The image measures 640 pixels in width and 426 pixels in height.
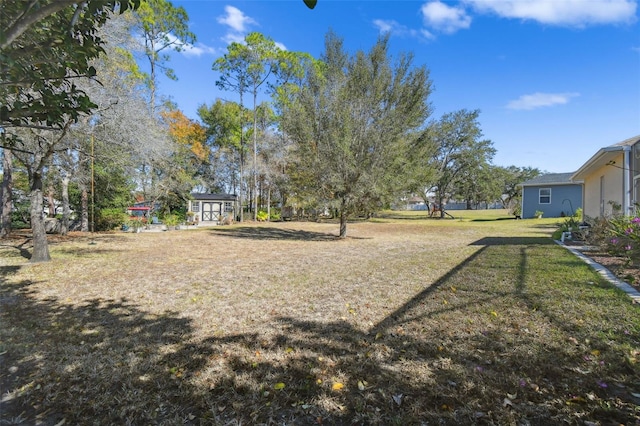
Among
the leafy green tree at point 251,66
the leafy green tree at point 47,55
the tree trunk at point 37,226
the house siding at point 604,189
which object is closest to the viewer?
the leafy green tree at point 47,55

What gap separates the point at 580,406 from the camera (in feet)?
6.41

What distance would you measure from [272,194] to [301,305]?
2785cm

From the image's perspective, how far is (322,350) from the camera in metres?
2.81

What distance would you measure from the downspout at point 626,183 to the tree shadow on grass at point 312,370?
679 cm

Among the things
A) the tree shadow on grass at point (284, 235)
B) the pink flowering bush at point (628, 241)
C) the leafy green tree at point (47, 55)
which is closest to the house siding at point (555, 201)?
the tree shadow on grass at point (284, 235)

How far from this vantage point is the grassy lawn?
2.01m

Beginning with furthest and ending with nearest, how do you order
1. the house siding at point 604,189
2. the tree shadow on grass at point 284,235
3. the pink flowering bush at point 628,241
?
the tree shadow on grass at point 284,235 < the house siding at point 604,189 < the pink flowering bush at point 628,241

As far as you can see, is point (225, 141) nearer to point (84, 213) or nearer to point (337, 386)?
point (84, 213)

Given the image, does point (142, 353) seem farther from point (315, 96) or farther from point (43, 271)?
point (315, 96)

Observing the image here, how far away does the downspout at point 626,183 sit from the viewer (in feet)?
26.2

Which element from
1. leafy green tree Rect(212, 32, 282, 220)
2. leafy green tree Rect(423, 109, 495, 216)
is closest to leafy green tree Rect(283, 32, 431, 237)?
leafy green tree Rect(212, 32, 282, 220)

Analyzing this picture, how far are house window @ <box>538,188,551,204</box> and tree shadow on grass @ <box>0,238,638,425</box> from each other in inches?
969

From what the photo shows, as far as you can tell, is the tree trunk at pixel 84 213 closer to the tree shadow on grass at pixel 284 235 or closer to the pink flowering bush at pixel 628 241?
the tree shadow on grass at pixel 284 235

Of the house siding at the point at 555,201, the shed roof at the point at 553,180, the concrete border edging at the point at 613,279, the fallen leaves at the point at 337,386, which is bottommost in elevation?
the fallen leaves at the point at 337,386
